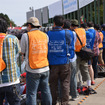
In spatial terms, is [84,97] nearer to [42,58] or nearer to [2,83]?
[42,58]

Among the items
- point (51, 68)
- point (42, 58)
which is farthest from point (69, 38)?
point (42, 58)

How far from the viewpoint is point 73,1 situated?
47.2ft

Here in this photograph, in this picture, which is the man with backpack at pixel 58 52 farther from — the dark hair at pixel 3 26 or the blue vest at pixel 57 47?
the dark hair at pixel 3 26

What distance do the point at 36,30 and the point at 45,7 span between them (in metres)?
19.7

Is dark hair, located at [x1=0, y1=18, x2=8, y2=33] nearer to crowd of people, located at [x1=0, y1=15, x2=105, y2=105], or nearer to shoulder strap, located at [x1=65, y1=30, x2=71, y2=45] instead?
crowd of people, located at [x1=0, y1=15, x2=105, y2=105]

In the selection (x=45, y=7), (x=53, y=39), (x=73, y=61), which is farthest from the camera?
(x=45, y=7)

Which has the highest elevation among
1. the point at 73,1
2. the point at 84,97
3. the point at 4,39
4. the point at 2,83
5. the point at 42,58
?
the point at 73,1

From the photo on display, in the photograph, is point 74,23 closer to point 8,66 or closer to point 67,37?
point 67,37

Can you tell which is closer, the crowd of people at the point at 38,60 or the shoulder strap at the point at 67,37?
the crowd of people at the point at 38,60

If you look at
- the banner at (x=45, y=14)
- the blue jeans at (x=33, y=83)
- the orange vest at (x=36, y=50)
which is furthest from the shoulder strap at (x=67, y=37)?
the banner at (x=45, y=14)

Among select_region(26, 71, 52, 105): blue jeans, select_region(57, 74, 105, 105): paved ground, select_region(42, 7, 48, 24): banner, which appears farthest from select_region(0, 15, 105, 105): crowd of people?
select_region(42, 7, 48, 24): banner

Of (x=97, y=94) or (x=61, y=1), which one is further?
(x=61, y=1)

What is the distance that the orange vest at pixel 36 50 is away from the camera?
3496mm

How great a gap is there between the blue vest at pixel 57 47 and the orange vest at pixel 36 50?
24.5 inches
